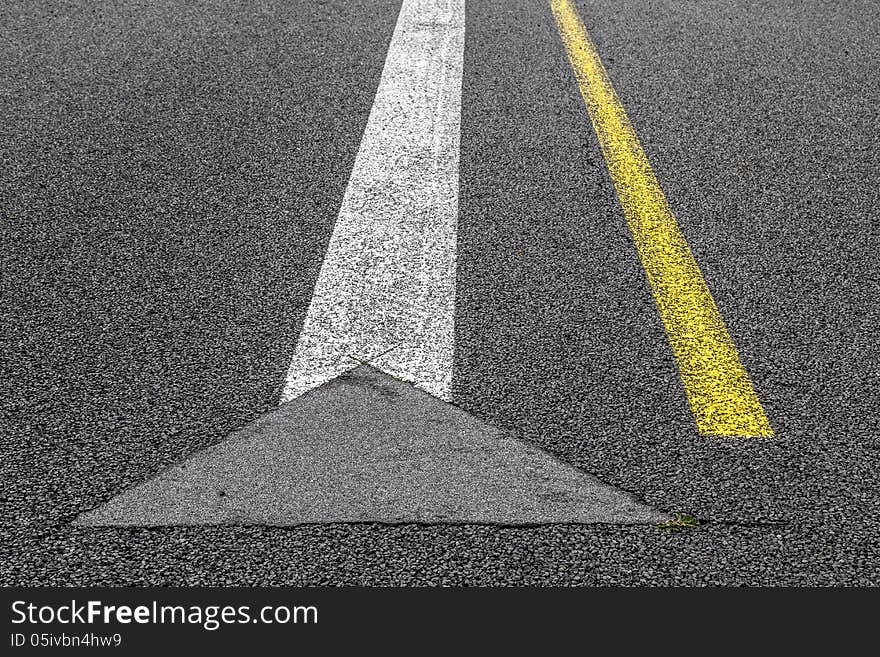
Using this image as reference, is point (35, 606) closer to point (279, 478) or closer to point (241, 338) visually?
point (279, 478)

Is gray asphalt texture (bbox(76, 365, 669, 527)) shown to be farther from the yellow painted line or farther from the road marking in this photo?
the yellow painted line

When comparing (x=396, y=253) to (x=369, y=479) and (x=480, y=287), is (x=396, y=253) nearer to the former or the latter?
(x=480, y=287)

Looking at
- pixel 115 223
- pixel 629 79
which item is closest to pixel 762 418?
pixel 115 223

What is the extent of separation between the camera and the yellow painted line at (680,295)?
290 cm

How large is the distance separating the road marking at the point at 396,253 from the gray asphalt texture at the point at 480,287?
3.3 inches

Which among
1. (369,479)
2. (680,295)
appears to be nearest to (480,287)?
(680,295)

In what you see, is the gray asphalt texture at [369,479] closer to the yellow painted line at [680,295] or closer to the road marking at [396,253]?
the road marking at [396,253]

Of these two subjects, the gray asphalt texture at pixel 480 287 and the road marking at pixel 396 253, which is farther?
the road marking at pixel 396 253

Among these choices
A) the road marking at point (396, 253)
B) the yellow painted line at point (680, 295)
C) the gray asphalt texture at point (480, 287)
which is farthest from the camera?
the road marking at point (396, 253)

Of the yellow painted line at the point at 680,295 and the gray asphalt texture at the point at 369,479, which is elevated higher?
the yellow painted line at the point at 680,295

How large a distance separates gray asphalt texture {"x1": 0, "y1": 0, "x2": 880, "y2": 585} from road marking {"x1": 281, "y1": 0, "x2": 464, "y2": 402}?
0.27ft

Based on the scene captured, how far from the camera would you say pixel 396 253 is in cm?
383

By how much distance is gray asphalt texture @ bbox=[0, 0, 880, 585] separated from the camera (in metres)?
2.38

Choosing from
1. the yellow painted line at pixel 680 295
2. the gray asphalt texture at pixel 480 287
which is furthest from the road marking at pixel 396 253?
the yellow painted line at pixel 680 295
